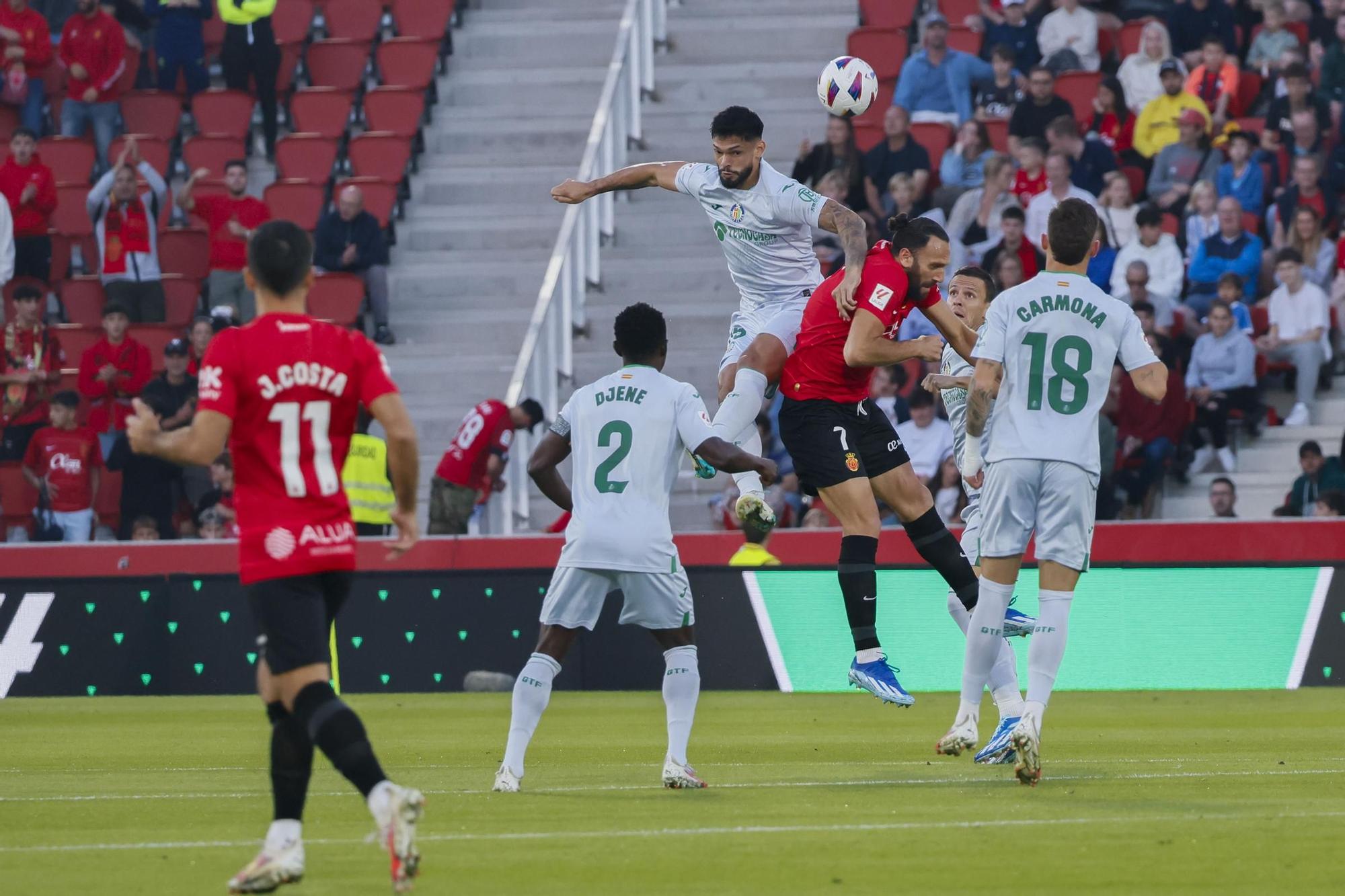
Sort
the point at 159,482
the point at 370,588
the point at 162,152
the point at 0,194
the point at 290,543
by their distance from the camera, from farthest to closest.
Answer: the point at 162,152, the point at 0,194, the point at 159,482, the point at 370,588, the point at 290,543

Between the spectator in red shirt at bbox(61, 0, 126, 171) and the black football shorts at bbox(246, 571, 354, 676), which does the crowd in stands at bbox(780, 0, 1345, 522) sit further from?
the black football shorts at bbox(246, 571, 354, 676)

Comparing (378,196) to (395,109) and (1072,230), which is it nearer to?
(395,109)

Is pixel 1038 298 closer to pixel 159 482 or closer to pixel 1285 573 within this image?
pixel 1285 573

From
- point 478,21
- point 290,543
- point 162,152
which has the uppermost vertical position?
point 478,21

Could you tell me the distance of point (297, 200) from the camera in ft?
72.6

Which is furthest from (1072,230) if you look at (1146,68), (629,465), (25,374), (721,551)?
(25,374)

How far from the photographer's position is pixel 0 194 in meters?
21.2

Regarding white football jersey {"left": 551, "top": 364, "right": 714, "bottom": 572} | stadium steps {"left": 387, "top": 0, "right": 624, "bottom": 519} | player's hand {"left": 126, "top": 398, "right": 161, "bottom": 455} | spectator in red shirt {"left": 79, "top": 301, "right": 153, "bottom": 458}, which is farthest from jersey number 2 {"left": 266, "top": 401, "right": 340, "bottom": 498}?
spectator in red shirt {"left": 79, "top": 301, "right": 153, "bottom": 458}

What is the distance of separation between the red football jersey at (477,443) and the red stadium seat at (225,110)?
7.38 metres

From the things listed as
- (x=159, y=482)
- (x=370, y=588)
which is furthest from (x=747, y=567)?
(x=159, y=482)

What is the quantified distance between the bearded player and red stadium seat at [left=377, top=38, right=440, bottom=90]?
13.9 metres

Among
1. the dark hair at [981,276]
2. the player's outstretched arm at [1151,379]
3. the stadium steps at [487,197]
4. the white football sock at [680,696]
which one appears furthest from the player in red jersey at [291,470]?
the stadium steps at [487,197]

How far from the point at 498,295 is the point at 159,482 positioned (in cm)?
444

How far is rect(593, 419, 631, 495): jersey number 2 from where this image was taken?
8.79 metres
